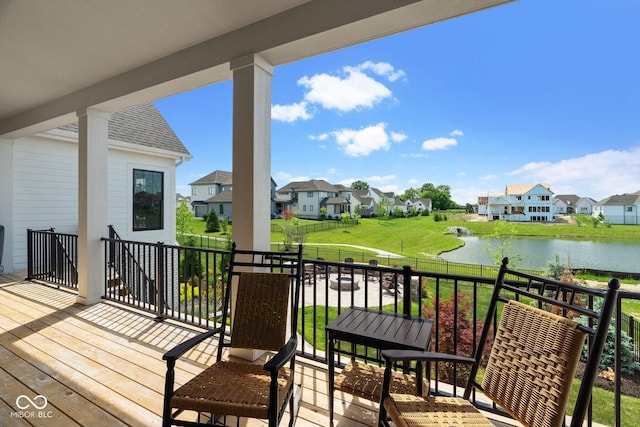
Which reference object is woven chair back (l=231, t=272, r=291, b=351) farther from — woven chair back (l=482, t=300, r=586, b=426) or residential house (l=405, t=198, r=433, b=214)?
residential house (l=405, t=198, r=433, b=214)

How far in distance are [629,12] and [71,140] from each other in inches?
996

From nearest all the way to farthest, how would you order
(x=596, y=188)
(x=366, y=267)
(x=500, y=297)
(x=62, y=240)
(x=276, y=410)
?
(x=276, y=410), (x=500, y=297), (x=366, y=267), (x=62, y=240), (x=596, y=188)

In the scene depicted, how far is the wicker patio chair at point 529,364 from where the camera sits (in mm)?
1161

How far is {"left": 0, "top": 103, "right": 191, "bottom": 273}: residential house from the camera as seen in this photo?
6395mm

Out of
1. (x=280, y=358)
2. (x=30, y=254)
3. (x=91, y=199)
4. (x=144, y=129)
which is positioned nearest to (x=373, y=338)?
(x=280, y=358)

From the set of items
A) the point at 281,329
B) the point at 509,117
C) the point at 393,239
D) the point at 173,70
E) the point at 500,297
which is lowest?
the point at 393,239

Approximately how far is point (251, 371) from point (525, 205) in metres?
21.9

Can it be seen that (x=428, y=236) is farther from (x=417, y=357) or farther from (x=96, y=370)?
(x=417, y=357)

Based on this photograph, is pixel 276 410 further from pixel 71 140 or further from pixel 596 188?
pixel 596 188

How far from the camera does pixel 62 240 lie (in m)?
5.69

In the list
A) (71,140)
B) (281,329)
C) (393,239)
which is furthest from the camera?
(393,239)

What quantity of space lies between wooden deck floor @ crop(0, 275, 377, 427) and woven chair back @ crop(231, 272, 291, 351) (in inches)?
22.3

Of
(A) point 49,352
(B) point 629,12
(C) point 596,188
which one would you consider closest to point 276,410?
(A) point 49,352

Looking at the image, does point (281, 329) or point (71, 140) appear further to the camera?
point (71, 140)
